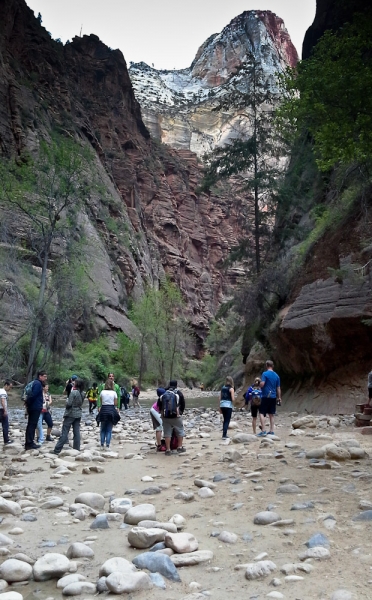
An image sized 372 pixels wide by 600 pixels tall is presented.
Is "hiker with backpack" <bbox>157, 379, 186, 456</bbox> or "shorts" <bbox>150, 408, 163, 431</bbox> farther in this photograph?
"shorts" <bbox>150, 408, 163, 431</bbox>

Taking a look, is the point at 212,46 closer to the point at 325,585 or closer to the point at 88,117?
the point at 88,117

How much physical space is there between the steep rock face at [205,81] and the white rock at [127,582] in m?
111

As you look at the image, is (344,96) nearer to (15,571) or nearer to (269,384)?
(269,384)

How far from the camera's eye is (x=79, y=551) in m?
4.76

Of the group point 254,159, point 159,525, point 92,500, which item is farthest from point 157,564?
point 254,159

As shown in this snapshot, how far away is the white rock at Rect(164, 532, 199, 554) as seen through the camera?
473 cm

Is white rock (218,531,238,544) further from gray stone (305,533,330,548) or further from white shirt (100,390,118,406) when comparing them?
white shirt (100,390,118,406)

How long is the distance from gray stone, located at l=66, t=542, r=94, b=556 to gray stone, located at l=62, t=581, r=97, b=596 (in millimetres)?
750

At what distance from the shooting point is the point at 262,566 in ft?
13.7

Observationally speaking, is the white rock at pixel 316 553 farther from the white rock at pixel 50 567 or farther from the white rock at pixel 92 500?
the white rock at pixel 92 500

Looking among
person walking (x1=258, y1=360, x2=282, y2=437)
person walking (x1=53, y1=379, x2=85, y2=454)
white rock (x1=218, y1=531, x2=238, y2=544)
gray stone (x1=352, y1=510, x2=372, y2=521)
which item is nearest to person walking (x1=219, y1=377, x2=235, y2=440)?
person walking (x1=258, y1=360, x2=282, y2=437)

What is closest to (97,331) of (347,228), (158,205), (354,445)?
(347,228)

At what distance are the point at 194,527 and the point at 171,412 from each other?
18.0 ft

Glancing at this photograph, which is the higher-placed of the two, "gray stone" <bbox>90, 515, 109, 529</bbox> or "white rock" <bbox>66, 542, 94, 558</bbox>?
"white rock" <bbox>66, 542, 94, 558</bbox>
